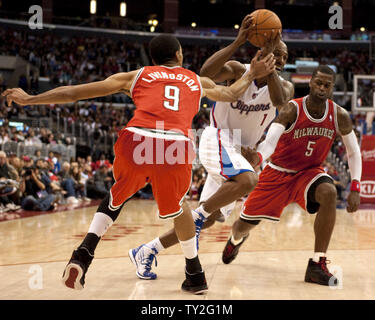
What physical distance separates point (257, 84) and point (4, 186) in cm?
652

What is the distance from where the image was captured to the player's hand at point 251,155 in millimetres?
4184

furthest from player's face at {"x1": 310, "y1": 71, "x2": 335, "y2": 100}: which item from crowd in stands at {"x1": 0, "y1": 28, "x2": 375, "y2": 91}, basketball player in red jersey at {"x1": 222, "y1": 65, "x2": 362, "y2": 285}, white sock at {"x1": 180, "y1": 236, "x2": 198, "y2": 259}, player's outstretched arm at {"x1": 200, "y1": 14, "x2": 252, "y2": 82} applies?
crowd in stands at {"x1": 0, "y1": 28, "x2": 375, "y2": 91}

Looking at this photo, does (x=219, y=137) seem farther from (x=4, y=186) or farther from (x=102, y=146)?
(x=102, y=146)

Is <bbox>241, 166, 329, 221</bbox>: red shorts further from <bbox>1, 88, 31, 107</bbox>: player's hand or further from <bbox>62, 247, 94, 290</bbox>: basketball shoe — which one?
<bbox>1, 88, 31, 107</bbox>: player's hand

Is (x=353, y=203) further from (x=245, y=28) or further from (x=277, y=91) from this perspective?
(x=245, y=28)

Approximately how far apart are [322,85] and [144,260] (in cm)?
208

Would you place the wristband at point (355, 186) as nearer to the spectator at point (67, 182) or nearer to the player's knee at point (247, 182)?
the player's knee at point (247, 182)

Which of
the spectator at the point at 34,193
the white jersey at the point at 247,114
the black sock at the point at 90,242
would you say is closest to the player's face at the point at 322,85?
the white jersey at the point at 247,114

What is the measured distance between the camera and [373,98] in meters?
14.6

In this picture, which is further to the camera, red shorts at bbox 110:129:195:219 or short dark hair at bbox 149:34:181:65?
short dark hair at bbox 149:34:181:65

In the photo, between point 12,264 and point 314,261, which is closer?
point 314,261

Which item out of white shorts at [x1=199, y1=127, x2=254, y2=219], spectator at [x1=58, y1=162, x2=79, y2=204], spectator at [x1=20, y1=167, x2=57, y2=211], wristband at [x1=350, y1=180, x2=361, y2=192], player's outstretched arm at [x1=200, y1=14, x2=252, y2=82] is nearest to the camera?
player's outstretched arm at [x1=200, y1=14, x2=252, y2=82]

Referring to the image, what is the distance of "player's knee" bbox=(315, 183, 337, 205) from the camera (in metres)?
4.09
